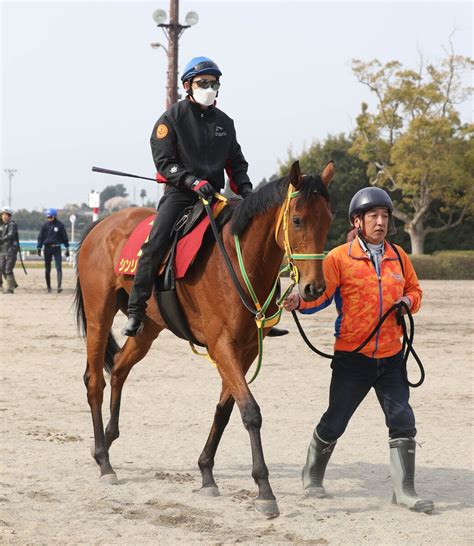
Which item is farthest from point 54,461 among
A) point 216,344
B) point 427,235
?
point 427,235

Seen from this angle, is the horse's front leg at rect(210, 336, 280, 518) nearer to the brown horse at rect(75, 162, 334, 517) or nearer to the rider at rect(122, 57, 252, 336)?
the brown horse at rect(75, 162, 334, 517)

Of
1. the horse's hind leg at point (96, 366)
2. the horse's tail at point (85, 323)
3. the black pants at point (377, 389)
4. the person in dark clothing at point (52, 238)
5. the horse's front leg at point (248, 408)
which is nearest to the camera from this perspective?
the horse's front leg at point (248, 408)

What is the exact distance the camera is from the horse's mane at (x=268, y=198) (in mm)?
5215

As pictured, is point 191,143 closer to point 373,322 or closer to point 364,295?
point 364,295

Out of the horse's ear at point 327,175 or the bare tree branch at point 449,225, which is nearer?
the horse's ear at point 327,175

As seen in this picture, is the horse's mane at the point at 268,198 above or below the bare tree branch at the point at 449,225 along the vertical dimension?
below

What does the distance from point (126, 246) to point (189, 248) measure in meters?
1.09

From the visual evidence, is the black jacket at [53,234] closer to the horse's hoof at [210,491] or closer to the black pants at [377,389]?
the horse's hoof at [210,491]

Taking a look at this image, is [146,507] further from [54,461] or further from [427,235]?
[427,235]

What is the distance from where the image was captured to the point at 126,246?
6922 millimetres

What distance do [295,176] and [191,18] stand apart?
17.4 meters

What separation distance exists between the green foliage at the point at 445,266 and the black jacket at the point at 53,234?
49.9 feet

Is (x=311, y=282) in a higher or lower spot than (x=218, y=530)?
higher

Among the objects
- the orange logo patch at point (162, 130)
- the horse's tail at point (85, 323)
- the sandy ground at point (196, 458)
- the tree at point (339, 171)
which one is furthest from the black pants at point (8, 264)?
the tree at point (339, 171)
